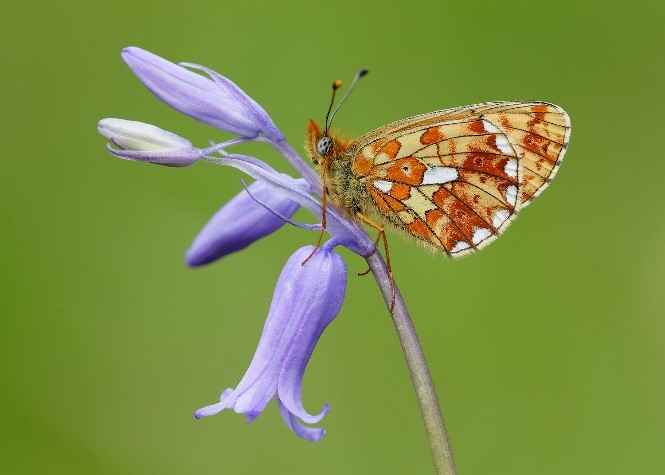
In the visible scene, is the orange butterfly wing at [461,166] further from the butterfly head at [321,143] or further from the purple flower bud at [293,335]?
the purple flower bud at [293,335]

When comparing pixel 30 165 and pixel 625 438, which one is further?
pixel 30 165

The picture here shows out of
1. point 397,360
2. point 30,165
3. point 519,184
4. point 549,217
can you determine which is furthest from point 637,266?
point 30,165

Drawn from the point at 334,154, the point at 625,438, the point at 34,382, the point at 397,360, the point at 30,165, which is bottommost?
the point at 625,438

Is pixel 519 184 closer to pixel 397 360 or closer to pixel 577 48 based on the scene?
pixel 397 360

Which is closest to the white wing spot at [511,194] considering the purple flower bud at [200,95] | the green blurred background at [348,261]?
the purple flower bud at [200,95]

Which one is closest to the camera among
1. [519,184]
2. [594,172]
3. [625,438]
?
[519,184]

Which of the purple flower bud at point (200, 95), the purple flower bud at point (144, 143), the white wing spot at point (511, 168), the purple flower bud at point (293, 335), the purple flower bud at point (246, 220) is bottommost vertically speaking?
the purple flower bud at point (293, 335)

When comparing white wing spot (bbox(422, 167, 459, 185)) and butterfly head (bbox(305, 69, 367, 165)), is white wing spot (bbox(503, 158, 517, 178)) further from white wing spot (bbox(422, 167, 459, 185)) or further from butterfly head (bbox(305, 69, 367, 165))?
butterfly head (bbox(305, 69, 367, 165))

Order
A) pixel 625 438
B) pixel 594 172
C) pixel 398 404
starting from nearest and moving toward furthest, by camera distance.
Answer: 1. pixel 625 438
2. pixel 398 404
3. pixel 594 172
